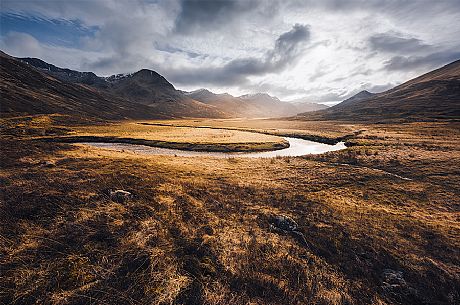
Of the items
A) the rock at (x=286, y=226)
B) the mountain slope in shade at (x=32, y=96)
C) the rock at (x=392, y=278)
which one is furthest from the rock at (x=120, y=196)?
the mountain slope in shade at (x=32, y=96)

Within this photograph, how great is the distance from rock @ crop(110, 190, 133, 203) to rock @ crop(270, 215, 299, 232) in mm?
12692

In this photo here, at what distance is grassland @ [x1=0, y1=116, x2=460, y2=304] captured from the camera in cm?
1156

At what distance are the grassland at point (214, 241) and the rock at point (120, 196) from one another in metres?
0.69

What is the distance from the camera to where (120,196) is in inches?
788

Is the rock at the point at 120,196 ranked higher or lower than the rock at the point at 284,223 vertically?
higher

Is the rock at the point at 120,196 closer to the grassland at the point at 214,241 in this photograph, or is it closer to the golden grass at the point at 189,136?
the grassland at the point at 214,241

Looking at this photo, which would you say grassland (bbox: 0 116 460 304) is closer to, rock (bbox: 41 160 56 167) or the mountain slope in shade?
rock (bbox: 41 160 56 167)

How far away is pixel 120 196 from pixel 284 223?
46.6 ft

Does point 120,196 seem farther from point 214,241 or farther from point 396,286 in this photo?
point 396,286

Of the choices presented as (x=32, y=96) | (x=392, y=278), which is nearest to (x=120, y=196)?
(x=392, y=278)

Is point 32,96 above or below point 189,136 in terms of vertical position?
above

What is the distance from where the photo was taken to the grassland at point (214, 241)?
11562 mm

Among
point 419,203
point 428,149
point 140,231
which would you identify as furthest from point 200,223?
point 428,149

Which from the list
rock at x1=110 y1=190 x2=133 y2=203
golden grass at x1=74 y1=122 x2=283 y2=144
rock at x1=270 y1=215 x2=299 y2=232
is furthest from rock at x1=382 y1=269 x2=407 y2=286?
golden grass at x1=74 y1=122 x2=283 y2=144
